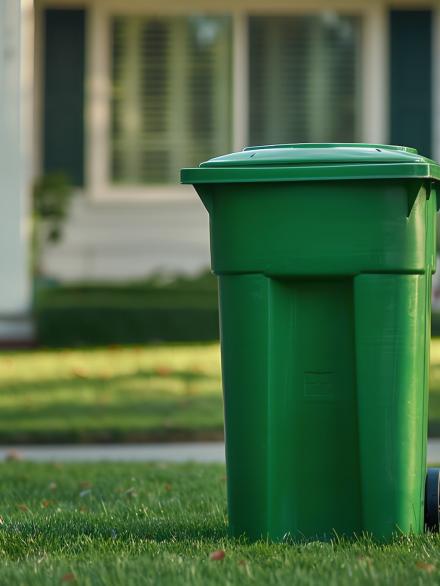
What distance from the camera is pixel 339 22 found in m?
14.7

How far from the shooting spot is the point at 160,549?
4.22 m

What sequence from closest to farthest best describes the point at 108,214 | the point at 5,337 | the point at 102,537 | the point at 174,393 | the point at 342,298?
the point at 342,298 → the point at 102,537 → the point at 174,393 → the point at 5,337 → the point at 108,214

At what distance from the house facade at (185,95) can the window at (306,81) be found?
1 cm

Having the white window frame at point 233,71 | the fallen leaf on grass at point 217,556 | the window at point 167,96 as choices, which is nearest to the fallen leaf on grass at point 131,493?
the fallen leaf on grass at point 217,556

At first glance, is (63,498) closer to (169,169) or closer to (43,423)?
(43,423)

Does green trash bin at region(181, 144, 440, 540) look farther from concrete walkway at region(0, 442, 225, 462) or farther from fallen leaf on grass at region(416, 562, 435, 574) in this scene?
concrete walkway at region(0, 442, 225, 462)

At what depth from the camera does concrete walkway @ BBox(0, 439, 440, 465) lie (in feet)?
24.6

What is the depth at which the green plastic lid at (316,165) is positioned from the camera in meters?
4.13

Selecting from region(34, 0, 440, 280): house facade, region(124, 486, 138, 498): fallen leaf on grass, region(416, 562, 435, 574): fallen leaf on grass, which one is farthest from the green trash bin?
region(34, 0, 440, 280): house facade

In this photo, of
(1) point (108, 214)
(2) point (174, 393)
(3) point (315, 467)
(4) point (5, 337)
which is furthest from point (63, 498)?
(1) point (108, 214)

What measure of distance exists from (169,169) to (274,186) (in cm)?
1053

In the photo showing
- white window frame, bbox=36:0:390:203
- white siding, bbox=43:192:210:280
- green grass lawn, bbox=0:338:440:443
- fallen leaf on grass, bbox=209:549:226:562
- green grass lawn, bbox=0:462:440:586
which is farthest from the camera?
white window frame, bbox=36:0:390:203

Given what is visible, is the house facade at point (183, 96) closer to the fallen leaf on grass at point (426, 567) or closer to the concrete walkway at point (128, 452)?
the concrete walkway at point (128, 452)

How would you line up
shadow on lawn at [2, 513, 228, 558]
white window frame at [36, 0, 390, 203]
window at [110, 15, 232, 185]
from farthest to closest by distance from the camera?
1. window at [110, 15, 232, 185]
2. white window frame at [36, 0, 390, 203]
3. shadow on lawn at [2, 513, 228, 558]
